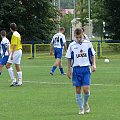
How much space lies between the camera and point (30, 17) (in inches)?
2078

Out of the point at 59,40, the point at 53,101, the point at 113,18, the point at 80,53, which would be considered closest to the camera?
the point at 80,53

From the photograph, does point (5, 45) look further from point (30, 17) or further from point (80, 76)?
point (30, 17)

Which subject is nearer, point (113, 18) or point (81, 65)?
point (81, 65)

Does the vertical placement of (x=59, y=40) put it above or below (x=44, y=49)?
above

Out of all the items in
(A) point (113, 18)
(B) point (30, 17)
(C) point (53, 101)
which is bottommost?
(C) point (53, 101)

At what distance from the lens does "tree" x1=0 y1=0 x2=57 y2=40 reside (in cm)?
4988

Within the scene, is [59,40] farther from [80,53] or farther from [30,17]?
[30,17]

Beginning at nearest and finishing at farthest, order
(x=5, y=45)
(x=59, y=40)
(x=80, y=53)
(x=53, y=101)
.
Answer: (x=80, y=53) → (x=53, y=101) → (x=5, y=45) → (x=59, y=40)

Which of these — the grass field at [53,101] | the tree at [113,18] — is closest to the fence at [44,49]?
the tree at [113,18]

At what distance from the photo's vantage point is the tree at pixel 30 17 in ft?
164

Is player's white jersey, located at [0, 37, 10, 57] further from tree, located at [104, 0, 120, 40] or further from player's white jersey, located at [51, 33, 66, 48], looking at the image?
tree, located at [104, 0, 120, 40]

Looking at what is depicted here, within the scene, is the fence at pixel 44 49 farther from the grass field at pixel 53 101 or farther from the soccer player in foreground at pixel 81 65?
the soccer player in foreground at pixel 81 65

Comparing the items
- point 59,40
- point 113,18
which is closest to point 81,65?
point 59,40

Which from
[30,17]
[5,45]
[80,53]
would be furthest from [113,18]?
[80,53]
